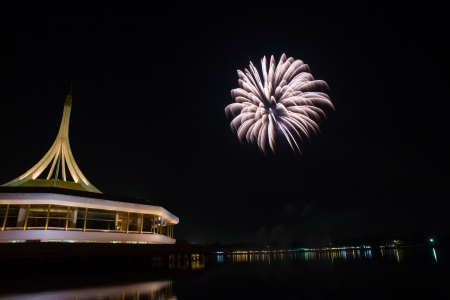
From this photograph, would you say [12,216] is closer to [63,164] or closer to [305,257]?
[63,164]

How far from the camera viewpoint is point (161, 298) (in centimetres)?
1158

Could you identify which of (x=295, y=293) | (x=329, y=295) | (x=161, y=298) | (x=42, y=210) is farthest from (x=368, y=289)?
(x=42, y=210)

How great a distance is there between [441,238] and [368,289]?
163m

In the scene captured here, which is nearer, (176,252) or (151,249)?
A: (151,249)

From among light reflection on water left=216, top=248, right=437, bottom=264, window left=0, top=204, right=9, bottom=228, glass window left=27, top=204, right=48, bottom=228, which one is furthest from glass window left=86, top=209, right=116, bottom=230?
light reflection on water left=216, top=248, right=437, bottom=264

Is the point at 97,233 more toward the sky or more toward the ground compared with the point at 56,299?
more toward the sky

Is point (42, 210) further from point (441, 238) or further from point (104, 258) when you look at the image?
point (441, 238)

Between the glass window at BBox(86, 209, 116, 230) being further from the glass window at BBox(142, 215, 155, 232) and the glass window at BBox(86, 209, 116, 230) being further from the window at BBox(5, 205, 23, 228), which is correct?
the window at BBox(5, 205, 23, 228)

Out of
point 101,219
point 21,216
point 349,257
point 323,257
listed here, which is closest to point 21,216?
point 21,216

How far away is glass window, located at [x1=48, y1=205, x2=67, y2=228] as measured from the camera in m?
29.3

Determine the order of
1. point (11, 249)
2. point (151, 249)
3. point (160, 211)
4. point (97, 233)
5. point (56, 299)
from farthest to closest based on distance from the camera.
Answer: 1. point (160, 211)
2. point (97, 233)
3. point (151, 249)
4. point (11, 249)
5. point (56, 299)

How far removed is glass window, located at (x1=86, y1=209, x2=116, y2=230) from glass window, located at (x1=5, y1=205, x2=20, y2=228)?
6.47 metres

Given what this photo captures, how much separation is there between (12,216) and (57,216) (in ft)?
13.0

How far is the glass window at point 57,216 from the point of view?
2927cm
